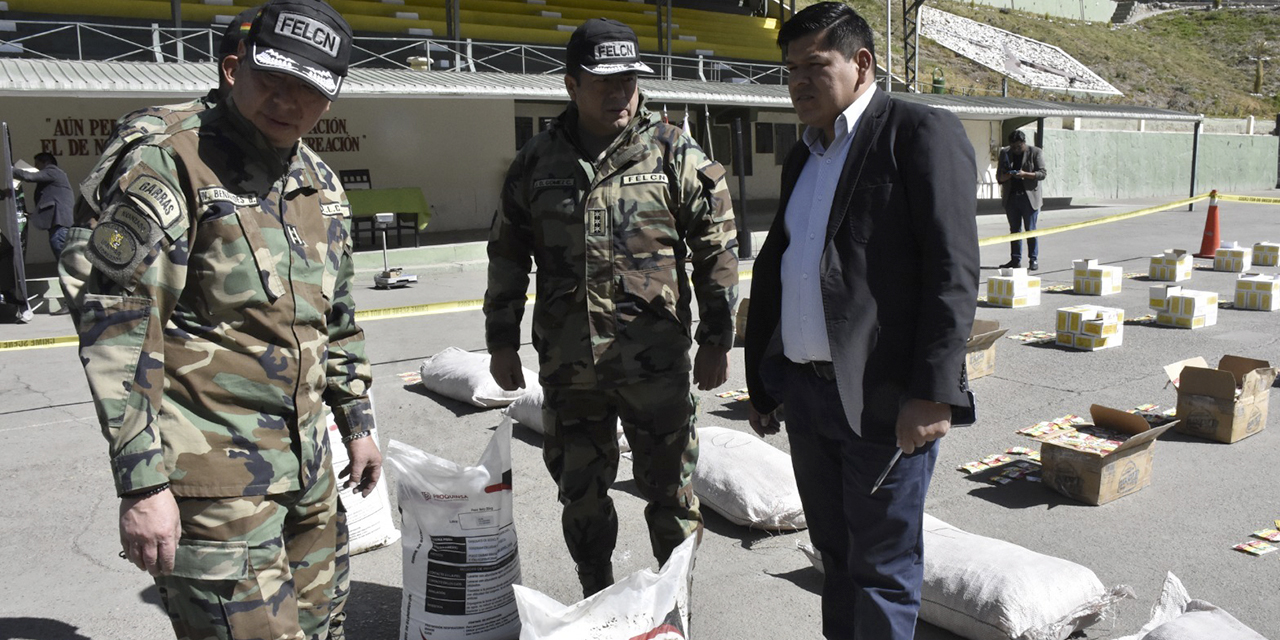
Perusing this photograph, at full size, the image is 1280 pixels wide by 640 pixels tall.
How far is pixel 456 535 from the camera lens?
9.00 feet

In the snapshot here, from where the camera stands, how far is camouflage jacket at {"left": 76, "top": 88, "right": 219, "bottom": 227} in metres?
1.87

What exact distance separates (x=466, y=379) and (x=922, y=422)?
3.92 metres

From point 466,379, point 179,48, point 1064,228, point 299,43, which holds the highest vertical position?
point 179,48

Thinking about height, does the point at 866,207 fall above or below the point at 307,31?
below

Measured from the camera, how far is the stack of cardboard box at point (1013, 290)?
28.9ft

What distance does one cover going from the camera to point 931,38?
3959cm

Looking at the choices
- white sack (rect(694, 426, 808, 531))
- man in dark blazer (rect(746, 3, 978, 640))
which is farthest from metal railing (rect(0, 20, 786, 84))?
man in dark blazer (rect(746, 3, 978, 640))

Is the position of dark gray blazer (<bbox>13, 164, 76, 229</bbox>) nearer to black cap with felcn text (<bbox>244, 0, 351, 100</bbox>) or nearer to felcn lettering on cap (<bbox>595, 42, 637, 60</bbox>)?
felcn lettering on cap (<bbox>595, 42, 637, 60</bbox>)

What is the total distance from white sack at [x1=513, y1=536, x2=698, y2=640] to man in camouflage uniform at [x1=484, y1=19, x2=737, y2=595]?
69 centimetres

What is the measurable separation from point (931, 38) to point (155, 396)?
4186 cm

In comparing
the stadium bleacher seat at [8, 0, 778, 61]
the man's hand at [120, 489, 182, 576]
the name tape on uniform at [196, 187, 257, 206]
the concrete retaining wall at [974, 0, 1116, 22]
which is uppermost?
the concrete retaining wall at [974, 0, 1116, 22]

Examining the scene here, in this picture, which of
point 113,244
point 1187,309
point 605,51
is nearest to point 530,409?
point 605,51

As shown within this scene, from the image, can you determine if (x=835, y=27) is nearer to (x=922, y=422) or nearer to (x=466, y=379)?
(x=922, y=422)

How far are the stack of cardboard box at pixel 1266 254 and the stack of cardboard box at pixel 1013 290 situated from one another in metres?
4.67
